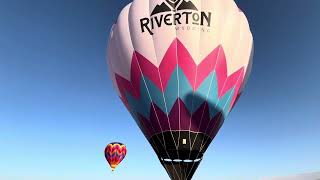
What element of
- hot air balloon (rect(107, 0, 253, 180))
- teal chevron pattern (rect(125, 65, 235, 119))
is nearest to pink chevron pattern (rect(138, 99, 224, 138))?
hot air balloon (rect(107, 0, 253, 180))

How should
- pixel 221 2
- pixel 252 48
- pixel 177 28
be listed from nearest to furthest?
pixel 177 28, pixel 221 2, pixel 252 48

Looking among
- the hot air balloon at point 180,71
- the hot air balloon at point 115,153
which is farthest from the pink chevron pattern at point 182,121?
the hot air balloon at point 115,153

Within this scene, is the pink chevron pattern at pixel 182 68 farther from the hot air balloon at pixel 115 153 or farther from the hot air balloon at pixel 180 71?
the hot air balloon at pixel 115 153

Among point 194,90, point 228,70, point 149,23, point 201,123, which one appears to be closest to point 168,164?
point 201,123

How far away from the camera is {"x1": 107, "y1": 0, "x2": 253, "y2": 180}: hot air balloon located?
14.5 metres

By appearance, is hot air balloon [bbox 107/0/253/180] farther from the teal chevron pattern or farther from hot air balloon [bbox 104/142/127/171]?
hot air balloon [bbox 104/142/127/171]

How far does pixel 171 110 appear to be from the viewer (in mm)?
14844

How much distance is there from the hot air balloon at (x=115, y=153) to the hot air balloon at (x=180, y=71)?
1534cm

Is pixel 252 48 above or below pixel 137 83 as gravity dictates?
above

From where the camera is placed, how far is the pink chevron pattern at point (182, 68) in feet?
49.2

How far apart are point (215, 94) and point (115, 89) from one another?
19.1ft

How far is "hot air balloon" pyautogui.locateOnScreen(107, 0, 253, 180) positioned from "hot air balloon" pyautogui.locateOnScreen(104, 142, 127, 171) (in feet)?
50.3

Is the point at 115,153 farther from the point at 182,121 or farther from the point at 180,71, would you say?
the point at 180,71

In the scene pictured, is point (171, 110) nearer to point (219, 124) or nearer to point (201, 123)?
point (201, 123)
